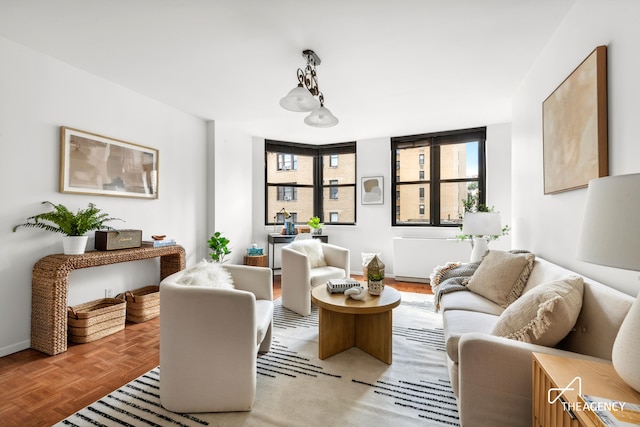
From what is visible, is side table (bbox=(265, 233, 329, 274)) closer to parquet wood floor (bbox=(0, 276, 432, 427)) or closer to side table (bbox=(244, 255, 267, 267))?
side table (bbox=(244, 255, 267, 267))

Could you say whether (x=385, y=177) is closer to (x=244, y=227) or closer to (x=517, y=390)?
(x=244, y=227)

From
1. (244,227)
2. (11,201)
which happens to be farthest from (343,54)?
(244,227)

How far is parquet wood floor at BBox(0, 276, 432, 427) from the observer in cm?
169

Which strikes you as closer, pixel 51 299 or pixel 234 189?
pixel 51 299

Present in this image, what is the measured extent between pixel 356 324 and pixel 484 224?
179 cm

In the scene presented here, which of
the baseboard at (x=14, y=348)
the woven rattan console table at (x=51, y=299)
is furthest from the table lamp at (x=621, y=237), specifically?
the baseboard at (x=14, y=348)

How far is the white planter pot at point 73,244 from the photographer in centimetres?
252

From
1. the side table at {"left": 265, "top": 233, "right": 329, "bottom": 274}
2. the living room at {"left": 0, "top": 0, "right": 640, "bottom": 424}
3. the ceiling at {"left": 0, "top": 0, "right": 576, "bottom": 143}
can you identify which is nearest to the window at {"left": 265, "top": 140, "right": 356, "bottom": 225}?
the side table at {"left": 265, "top": 233, "right": 329, "bottom": 274}

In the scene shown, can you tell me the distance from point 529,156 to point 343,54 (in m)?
2.00

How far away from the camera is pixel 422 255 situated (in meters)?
4.67

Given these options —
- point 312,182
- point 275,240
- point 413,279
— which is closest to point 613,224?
point 413,279

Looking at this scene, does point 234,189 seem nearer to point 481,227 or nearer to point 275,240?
point 275,240

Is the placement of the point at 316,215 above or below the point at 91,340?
above

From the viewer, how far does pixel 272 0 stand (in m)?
1.86
